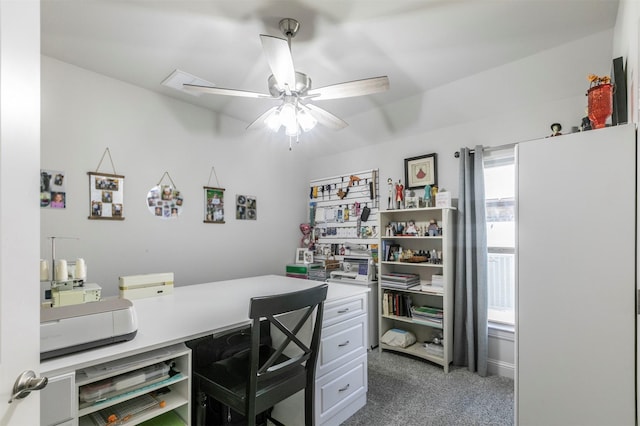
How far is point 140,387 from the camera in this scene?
115 centimetres

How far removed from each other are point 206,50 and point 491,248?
2.90 metres

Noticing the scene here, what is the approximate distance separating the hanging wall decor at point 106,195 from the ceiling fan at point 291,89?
126 cm

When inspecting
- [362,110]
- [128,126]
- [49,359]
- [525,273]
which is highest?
[362,110]

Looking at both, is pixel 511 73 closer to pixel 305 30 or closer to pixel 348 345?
pixel 305 30

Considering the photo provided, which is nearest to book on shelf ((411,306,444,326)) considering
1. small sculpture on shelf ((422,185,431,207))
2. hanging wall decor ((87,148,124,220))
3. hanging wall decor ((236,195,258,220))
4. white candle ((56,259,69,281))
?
small sculpture on shelf ((422,185,431,207))

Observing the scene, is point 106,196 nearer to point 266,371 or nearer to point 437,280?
point 266,371

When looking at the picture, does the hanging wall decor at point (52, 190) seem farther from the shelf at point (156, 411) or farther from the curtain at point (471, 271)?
the curtain at point (471, 271)

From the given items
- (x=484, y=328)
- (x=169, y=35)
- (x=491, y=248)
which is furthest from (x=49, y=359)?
(x=491, y=248)

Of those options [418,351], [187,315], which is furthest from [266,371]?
[418,351]

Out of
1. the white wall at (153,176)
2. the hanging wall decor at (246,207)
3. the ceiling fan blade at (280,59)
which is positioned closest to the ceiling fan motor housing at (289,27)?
the ceiling fan blade at (280,59)

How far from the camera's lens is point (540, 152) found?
4.76 feet

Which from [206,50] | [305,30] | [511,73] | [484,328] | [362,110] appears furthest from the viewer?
[362,110]

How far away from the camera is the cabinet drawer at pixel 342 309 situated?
6.13ft

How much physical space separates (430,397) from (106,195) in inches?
120
